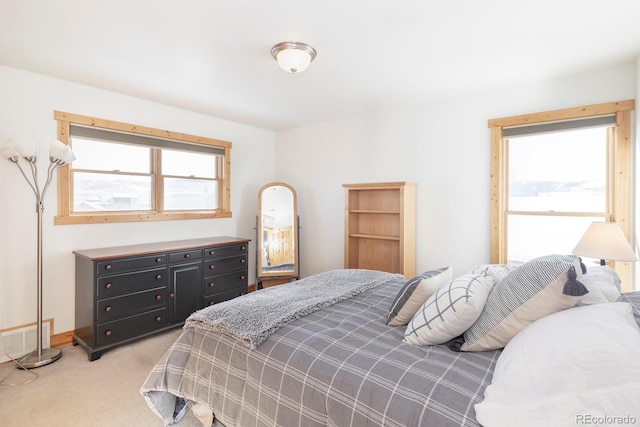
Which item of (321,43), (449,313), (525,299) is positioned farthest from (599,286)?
(321,43)

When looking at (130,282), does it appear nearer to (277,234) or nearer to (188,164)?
(188,164)

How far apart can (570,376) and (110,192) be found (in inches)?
156

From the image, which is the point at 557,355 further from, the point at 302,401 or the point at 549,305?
the point at 302,401

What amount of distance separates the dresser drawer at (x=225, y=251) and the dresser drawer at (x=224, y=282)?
0.77 ft

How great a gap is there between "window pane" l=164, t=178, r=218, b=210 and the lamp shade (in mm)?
3963

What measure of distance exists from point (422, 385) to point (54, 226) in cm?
343

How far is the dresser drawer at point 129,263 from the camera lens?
9.09 ft

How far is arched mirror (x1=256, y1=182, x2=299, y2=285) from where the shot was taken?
14.3ft

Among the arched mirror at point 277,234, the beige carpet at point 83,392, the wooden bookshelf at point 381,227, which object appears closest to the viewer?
the beige carpet at point 83,392

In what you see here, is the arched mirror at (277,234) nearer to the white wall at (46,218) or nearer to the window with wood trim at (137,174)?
the window with wood trim at (137,174)

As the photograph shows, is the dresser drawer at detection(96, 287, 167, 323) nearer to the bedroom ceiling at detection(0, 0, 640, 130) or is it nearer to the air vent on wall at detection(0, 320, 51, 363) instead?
the air vent on wall at detection(0, 320, 51, 363)

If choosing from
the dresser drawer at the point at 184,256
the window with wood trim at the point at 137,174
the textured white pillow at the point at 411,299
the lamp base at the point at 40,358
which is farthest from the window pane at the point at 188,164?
the textured white pillow at the point at 411,299

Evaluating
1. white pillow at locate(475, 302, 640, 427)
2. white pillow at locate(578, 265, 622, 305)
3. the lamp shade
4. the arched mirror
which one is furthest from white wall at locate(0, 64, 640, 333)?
white pillow at locate(475, 302, 640, 427)

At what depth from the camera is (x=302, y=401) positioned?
1287 mm
